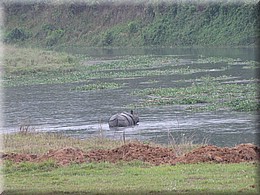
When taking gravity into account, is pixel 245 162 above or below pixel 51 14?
below

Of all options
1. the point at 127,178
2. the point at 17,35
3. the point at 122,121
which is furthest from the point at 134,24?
the point at 127,178

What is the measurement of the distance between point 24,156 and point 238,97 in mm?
12850

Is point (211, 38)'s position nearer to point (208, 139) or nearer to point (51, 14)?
point (51, 14)

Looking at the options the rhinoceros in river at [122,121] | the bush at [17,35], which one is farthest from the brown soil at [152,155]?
the bush at [17,35]

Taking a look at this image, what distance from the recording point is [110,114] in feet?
66.1

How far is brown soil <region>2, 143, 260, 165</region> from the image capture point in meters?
9.54

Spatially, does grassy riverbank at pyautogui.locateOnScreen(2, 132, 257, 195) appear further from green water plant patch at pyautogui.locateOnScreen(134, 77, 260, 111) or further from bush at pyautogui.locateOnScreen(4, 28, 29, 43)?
bush at pyautogui.locateOnScreen(4, 28, 29, 43)

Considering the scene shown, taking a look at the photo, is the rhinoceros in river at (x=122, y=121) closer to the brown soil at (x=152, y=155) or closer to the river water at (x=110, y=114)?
the river water at (x=110, y=114)

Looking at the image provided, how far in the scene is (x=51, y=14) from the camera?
60125mm

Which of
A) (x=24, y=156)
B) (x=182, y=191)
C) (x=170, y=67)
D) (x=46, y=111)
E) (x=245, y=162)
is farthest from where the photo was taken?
(x=170, y=67)

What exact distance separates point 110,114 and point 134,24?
→ 136 feet

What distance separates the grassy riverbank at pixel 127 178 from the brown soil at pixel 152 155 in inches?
10.6

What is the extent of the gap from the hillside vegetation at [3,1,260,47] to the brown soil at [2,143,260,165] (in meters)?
38.7

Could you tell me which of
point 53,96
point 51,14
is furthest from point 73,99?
point 51,14
